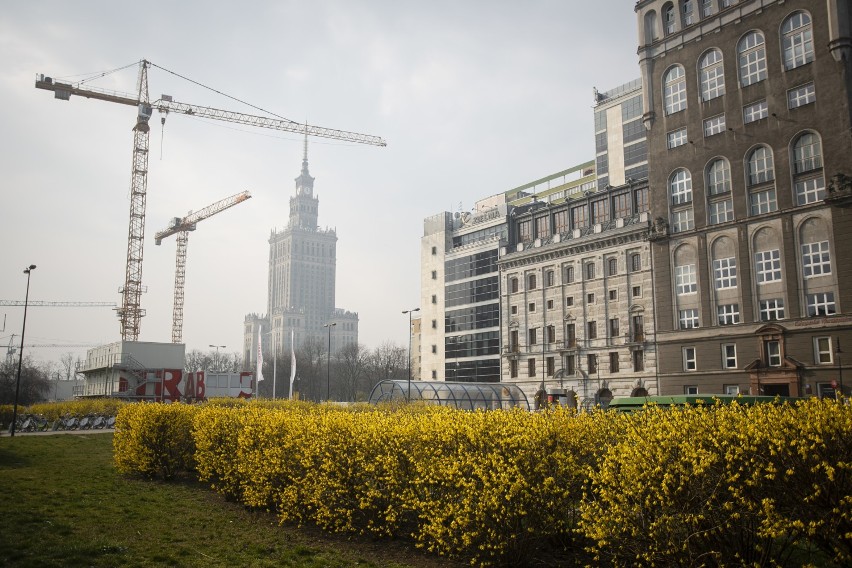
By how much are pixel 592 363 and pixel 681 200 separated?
1949cm

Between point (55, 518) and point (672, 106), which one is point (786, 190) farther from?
point (55, 518)

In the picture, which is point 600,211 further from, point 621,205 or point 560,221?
point 560,221

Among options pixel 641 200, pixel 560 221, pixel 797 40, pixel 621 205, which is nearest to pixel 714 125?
pixel 797 40

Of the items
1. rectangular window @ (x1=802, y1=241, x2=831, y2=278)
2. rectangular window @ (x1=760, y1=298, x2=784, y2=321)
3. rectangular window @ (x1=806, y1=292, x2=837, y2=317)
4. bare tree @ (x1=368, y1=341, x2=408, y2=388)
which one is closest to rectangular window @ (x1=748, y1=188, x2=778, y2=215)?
rectangular window @ (x1=802, y1=241, x2=831, y2=278)

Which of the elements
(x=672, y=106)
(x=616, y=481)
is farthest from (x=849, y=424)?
(x=672, y=106)

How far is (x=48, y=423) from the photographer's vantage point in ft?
171

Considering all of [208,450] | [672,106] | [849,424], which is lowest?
[208,450]

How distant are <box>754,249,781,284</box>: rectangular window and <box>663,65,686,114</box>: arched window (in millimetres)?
15551

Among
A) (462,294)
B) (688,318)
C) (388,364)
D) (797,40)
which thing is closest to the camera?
(797,40)

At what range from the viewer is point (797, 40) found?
50.7 m

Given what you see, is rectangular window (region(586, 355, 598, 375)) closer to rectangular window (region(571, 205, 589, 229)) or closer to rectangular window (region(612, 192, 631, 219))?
rectangular window (region(571, 205, 589, 229))

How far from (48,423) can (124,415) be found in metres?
31.1

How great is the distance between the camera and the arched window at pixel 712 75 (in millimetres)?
55562

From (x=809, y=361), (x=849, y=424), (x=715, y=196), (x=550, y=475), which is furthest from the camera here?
(x=715, y=196)
